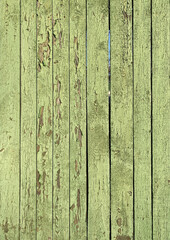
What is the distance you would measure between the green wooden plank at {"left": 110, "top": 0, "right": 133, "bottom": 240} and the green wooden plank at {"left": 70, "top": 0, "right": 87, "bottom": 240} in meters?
0.17

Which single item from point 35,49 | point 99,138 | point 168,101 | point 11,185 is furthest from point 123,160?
point 35,49

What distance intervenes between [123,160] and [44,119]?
51 centimetres

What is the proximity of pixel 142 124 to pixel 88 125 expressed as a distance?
31cm

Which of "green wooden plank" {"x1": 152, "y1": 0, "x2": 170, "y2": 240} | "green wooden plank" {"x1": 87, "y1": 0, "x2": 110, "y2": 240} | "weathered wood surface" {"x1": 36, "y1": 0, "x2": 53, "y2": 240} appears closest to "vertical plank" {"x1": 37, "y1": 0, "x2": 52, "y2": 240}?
"weathered wood surface" {"x1": 36, "y1": 0, "x2": 53, "y2": 240}

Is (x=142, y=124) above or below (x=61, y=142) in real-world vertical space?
above

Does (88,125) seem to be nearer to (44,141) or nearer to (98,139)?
(98,139)

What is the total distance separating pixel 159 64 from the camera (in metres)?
1.38

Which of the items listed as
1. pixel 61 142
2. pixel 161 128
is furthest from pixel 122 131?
pixel 61 142

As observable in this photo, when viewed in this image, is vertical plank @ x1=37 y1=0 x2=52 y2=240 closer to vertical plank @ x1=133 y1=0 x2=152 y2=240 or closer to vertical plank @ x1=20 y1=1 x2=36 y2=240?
vertical plank @ x1=20 y1=1 x2=36 y2=240

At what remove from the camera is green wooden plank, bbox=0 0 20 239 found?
141 centimetres

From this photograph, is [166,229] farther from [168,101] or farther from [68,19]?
[68,19]

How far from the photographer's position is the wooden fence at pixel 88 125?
1377 millimetres

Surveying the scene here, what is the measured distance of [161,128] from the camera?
1.38 m

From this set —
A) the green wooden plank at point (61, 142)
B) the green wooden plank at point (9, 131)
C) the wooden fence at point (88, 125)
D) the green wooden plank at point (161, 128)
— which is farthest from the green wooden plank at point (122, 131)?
the green wooden plank at point (9, 131)
